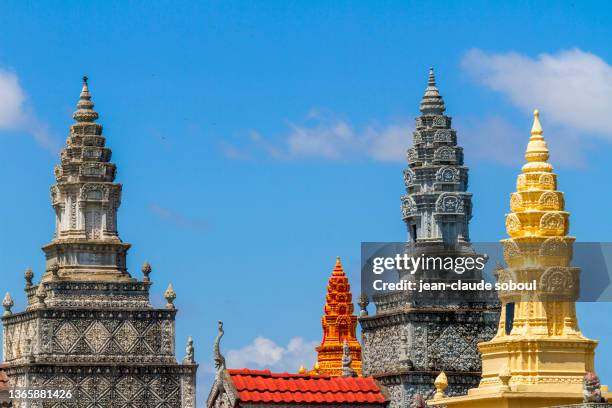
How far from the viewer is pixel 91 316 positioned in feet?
348

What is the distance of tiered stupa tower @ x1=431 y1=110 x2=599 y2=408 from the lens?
70812 mm

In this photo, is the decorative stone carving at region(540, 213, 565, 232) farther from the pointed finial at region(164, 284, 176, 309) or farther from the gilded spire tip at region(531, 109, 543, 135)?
the pointed finial at region(164, 284, 176, 309)

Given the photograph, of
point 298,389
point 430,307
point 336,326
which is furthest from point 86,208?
point 298,389

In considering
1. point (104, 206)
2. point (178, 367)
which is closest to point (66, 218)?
point (104, 206)

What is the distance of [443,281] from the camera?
9469 centimetres

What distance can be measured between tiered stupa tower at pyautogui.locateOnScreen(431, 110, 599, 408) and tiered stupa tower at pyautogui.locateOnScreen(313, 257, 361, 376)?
45866 millimetres

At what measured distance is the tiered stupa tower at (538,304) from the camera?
232ft

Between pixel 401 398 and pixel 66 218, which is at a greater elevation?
pixel 66 218

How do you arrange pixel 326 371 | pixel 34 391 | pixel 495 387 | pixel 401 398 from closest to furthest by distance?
pixel 495 387, pixel 401 398, pixel 34 391, pixel 326 371

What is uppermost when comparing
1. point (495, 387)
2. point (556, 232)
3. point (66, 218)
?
point (66, 218)

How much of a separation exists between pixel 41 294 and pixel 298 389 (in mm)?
34425

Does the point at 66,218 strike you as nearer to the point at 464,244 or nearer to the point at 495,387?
the point at 464,244

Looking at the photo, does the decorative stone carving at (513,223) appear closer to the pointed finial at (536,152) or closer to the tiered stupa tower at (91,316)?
the pointed finial at (536,152)

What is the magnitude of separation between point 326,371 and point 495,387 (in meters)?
48.5
